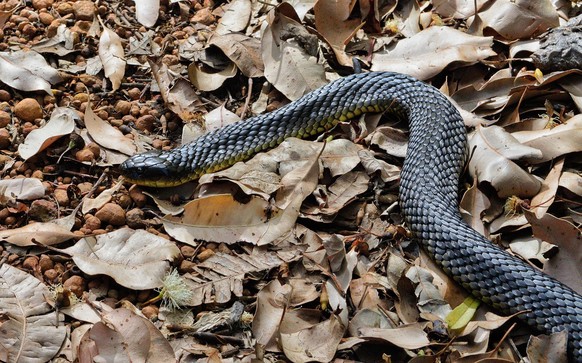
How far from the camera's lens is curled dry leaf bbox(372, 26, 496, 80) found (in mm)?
6582

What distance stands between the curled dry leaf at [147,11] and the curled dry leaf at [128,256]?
2702mm

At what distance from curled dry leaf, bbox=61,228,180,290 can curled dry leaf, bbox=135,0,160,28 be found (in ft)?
8.87

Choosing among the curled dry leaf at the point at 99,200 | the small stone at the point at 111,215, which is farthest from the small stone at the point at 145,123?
the small stone at the point at 111,215

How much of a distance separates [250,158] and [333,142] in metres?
0.69

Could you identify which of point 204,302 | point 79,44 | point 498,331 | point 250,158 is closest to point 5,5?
point 79,44

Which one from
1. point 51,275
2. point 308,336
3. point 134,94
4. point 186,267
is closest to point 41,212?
point 51,275

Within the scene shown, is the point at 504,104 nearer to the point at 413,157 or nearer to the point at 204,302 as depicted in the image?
the point at 413,157

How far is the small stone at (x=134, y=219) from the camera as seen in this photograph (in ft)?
18.7

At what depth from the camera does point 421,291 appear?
16.6 feet

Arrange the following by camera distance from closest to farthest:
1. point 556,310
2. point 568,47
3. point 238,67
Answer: point 556,310, point 568,47, point 238,67

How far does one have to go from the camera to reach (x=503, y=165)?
5633 millimetres

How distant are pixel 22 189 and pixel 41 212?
1.05 ft

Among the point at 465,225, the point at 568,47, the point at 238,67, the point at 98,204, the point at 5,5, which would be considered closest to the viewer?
the point at 465,225

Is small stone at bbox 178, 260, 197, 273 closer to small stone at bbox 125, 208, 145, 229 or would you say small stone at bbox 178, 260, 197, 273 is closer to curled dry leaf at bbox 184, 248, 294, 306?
curled dry leaf at bbox 184, 248, 294, 306
